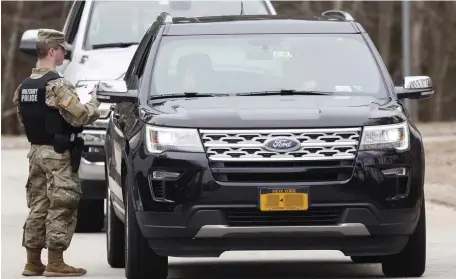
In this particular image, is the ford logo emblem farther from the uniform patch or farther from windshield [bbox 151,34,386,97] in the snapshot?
the uniform patch

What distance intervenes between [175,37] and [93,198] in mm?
3605

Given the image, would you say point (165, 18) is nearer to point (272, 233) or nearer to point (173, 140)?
point (173, 140)

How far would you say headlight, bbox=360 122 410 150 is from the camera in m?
10.0

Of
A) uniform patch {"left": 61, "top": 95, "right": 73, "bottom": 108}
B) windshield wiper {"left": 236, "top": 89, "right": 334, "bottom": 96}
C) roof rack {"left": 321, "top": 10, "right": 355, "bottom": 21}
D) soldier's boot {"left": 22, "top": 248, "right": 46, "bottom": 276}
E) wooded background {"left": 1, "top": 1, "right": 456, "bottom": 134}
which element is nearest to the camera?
windshield wiper {"left": 236, "top": 89, "right": 334, "bottom": 96}

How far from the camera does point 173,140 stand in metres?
10.0

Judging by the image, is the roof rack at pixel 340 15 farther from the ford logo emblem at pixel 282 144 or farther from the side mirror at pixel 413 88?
the ford logo emblem at pixel 282 144

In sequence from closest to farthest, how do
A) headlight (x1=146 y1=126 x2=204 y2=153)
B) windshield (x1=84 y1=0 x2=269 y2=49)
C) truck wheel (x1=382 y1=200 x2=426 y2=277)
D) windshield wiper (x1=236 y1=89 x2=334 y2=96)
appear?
headlight (x1=146 y1=126 x2=204 y2=153)
truck wheel (x1=382 y1=200 x2=426 y2=277)
windshield wiper (x1=236 y1=89 x2=334 y2=96)
windshield (x1=84 y1=0 x2=269 y2=49)

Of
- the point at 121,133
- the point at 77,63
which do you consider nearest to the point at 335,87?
the point at 121,133

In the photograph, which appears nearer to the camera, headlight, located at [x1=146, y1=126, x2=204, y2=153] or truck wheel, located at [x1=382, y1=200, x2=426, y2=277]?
headlight, located at [x1=146, y1=126, x2=204, y2=153]

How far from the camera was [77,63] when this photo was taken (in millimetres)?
15633

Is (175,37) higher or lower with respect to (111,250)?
higher

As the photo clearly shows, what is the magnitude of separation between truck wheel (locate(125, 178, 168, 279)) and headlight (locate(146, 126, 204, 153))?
0.43m

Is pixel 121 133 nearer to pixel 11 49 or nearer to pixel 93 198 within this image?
pixel 93 198

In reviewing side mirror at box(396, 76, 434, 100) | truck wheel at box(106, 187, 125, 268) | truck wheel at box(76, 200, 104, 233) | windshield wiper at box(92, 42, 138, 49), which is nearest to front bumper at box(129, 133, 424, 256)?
side mirror at box(396, 76, 434, 100)
